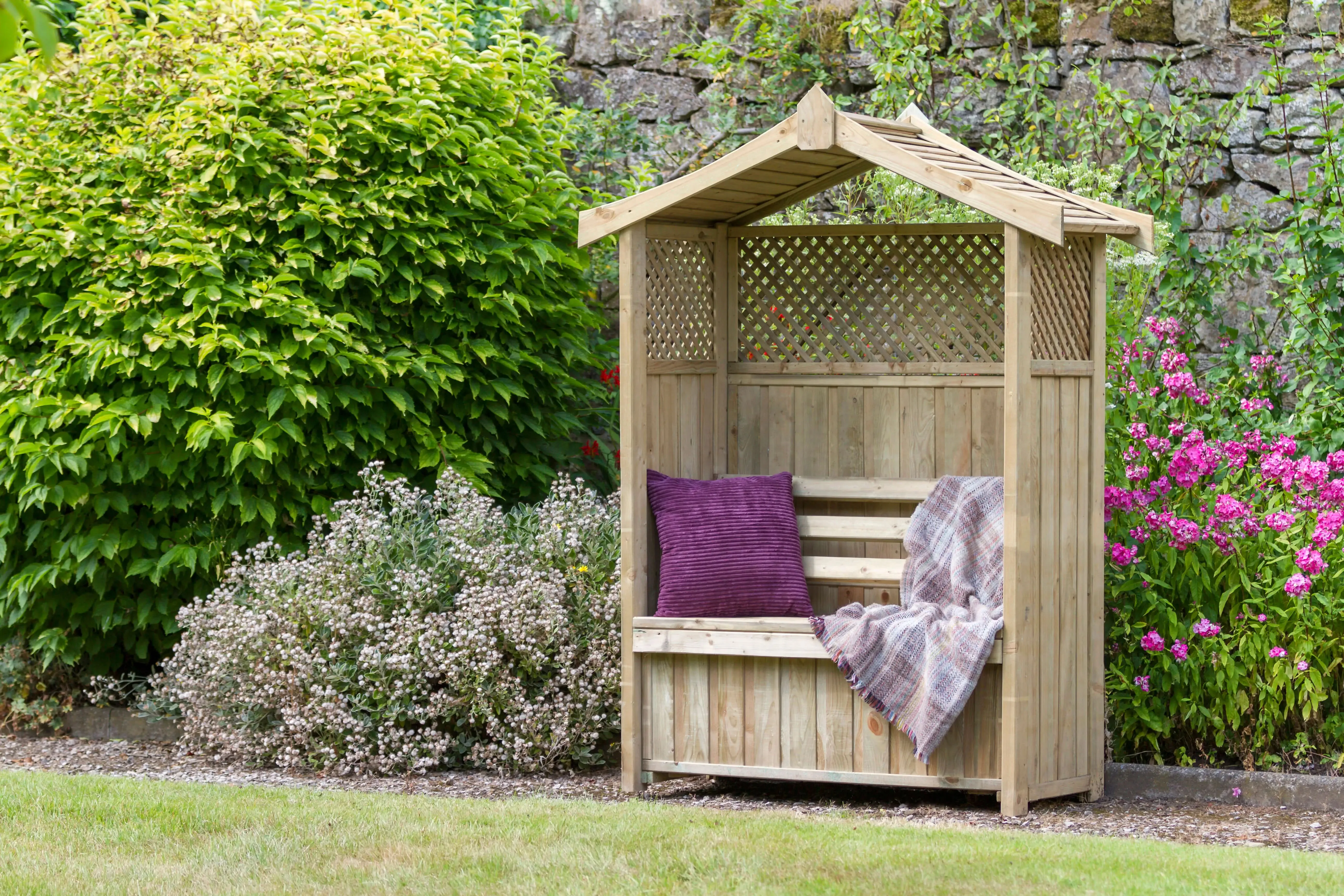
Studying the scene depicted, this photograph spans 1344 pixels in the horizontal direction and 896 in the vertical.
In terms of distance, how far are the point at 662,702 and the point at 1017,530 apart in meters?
1.28

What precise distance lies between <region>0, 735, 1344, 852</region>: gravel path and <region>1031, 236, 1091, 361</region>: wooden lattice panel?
141 cm

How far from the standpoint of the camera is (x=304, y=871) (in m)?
3.68

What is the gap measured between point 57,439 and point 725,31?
3.93m

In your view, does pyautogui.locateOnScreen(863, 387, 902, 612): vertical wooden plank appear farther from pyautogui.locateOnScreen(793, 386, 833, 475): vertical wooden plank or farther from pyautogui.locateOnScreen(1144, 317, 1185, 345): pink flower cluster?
pyautogui.locateOnScreen(1144, 317, 1185, 345): pink flower cluster

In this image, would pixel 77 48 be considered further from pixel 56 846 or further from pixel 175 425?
pixel 56 846

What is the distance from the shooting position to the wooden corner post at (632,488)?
4844mm

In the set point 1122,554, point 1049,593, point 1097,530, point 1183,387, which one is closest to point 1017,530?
point 1049,593

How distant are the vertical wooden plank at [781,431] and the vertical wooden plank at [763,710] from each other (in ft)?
3.36

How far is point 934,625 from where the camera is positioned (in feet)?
14.9

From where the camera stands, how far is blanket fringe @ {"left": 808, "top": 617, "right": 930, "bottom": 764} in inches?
178

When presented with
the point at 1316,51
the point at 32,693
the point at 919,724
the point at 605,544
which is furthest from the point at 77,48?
the point at 1316,51

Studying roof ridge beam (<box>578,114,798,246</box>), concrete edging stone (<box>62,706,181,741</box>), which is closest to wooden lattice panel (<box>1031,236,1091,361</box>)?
roof ridge beam (<box>578,114,798,246</box>)

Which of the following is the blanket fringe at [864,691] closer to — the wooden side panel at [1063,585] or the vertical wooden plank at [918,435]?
the wooden side panel at [1063,585]

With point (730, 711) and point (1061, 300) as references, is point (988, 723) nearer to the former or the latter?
point (730, 711)
